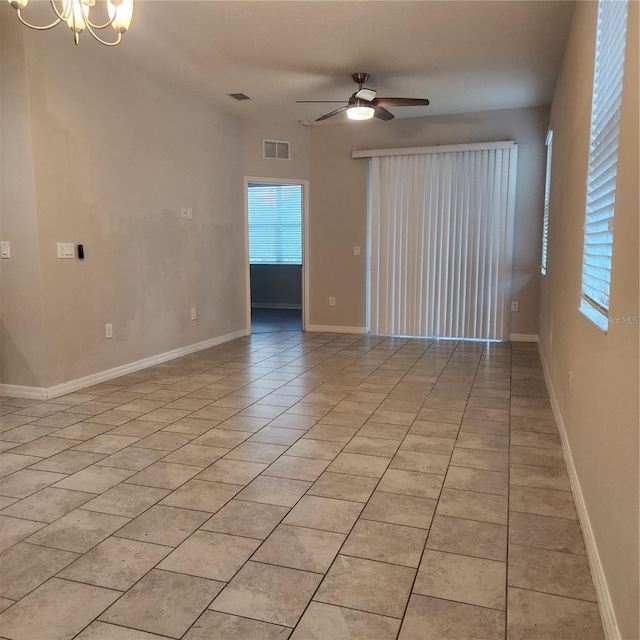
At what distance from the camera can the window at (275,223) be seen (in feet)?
29.6

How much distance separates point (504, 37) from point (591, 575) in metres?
3.67

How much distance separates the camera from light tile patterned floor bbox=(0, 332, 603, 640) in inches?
63.4

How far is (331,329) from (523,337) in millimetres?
2368

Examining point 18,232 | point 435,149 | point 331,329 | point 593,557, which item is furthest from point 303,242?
point 593,557

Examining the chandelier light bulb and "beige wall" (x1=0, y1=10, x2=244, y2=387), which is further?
the chandelier light bulb

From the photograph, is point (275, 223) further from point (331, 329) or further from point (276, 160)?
point (331, 329)

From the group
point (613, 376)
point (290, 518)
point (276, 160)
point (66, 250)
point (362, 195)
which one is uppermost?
point (276, 160)

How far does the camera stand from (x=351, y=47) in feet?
13.6

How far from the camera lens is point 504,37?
3.96 metres

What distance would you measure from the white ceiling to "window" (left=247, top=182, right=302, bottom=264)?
10.9 feet

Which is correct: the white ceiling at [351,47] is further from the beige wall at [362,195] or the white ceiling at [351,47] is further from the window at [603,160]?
the window at [603,160]

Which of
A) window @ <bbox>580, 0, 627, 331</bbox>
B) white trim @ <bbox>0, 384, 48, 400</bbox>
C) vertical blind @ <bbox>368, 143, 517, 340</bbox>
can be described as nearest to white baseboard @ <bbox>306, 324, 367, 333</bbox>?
vertical blind @ <bbox>368, 143, 517, 340</bbox>

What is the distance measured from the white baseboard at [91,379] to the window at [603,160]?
3.57 meters

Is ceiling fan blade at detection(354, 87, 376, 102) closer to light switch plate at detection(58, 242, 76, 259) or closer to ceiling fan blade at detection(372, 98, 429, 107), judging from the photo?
ceiling fan blade at detection(372, 98, 429, 107)
